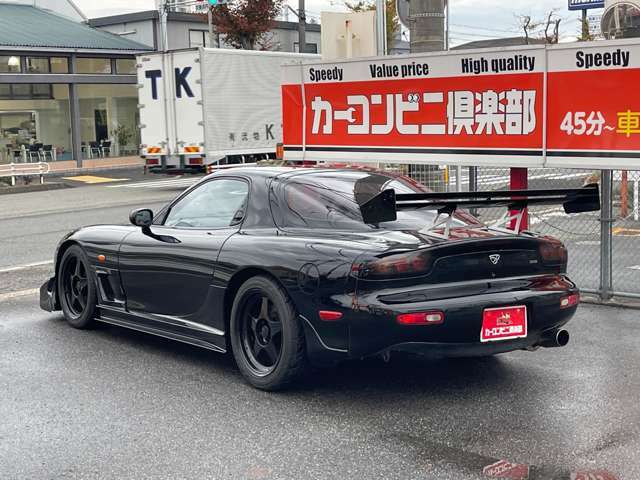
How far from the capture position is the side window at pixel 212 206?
6.38m

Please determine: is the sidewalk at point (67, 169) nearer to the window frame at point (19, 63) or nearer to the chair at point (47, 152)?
the chair at point (47, 152)

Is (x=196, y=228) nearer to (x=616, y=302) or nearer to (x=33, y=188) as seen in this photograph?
(x=616, y=302)

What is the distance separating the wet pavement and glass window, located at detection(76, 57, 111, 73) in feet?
85.1

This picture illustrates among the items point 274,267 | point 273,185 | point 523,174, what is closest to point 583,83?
point 523,174

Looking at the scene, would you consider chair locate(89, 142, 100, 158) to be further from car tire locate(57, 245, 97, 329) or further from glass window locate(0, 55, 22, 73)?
car tire locate(57, 245, 97, 329)

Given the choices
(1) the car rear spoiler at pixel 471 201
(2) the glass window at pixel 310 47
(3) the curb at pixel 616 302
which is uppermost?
(2) the glass window at pixel 310 47

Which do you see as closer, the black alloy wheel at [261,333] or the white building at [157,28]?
the black alloy wheel at [261,333]

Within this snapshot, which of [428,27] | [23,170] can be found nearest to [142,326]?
[428,27]

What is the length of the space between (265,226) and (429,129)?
3.67 m

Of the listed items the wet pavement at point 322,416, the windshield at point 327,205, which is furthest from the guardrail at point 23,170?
the windshield at point 327,205

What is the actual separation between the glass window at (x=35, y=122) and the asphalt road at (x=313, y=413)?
2352 cm

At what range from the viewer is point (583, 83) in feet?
25.7

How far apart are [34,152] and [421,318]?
27.2 metres

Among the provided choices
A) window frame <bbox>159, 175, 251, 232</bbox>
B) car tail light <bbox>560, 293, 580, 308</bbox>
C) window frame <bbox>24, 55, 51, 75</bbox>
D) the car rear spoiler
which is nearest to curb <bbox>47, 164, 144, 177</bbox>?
window frame <bbox>24, 55, 51, 75</bbox>
